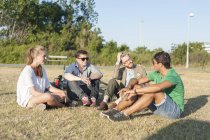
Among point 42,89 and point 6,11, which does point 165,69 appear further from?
point 6,11

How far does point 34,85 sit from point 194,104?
3911 millimetres

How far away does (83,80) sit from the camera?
8.77m

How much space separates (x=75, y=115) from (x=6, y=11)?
3810cm

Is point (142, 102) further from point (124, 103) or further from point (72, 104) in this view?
point (72, 104)

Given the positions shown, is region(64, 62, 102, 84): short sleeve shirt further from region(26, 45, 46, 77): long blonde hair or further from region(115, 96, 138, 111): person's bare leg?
region(115, 96, 138, 111): person's bare leg

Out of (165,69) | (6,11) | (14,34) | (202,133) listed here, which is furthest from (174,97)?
(14,34)

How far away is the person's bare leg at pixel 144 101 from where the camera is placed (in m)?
6.97

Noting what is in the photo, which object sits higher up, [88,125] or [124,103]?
[124,103]

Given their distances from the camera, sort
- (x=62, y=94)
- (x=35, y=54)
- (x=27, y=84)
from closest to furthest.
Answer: (x=27, y=84)
(x=35, y=54)
(x=62, y=94)

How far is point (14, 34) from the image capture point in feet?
156

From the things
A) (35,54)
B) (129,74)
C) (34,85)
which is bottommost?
(34,85)

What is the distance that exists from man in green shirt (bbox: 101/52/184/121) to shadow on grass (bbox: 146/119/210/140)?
1.11 feet

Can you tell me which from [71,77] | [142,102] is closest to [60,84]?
[71,77]

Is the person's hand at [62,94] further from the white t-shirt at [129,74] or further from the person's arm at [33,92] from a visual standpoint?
the white t-shirt at [129,74]
